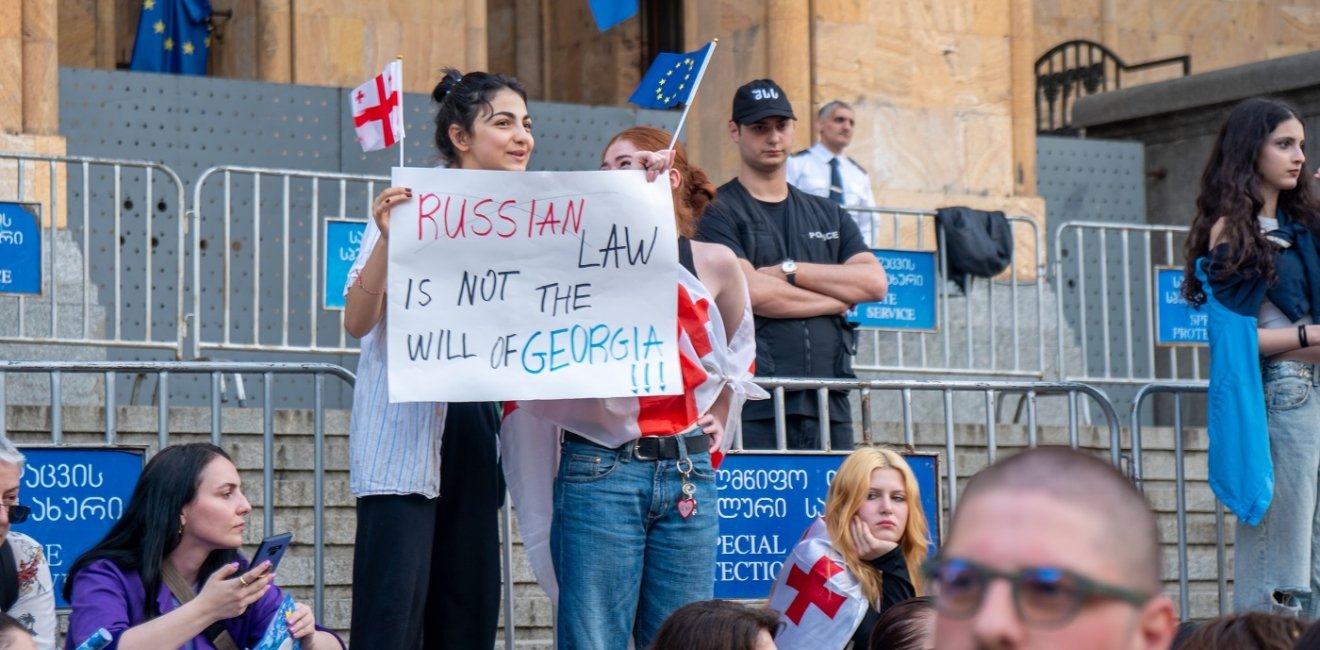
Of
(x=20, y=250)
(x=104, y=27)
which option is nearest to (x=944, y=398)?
(x=20, y=250)

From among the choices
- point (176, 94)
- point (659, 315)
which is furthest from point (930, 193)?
point (659, 315)

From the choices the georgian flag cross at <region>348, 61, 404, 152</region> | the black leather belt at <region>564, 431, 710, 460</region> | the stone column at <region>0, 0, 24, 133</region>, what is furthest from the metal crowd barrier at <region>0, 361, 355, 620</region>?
the stone column at <region>0, 0, 24, 133</region>

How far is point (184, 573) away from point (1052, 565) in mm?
4004

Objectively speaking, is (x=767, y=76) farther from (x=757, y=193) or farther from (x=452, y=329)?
(x=452, y=329)

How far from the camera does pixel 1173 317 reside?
13234 millimetres

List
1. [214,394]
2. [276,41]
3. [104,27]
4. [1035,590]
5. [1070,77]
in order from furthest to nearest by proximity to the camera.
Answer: [1070,77], [104,27], [276,41], [214,394], [1035,590]

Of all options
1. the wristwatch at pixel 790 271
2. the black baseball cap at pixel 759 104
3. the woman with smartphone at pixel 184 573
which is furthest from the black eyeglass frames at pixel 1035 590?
the black baseball cap at pixel 759 104

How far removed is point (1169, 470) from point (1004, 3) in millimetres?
5201

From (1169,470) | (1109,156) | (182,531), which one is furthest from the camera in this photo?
(1109,156)

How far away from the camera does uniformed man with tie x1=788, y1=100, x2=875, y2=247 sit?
12.3 m

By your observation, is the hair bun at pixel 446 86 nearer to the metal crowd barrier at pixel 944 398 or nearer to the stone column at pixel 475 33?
the metal crowd barrier at pixel 944 398

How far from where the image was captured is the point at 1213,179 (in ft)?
24.8

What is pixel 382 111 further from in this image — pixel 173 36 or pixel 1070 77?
pixel 1070 77

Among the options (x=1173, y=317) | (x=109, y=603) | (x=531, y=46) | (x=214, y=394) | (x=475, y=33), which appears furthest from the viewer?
(x=531, y=46)
